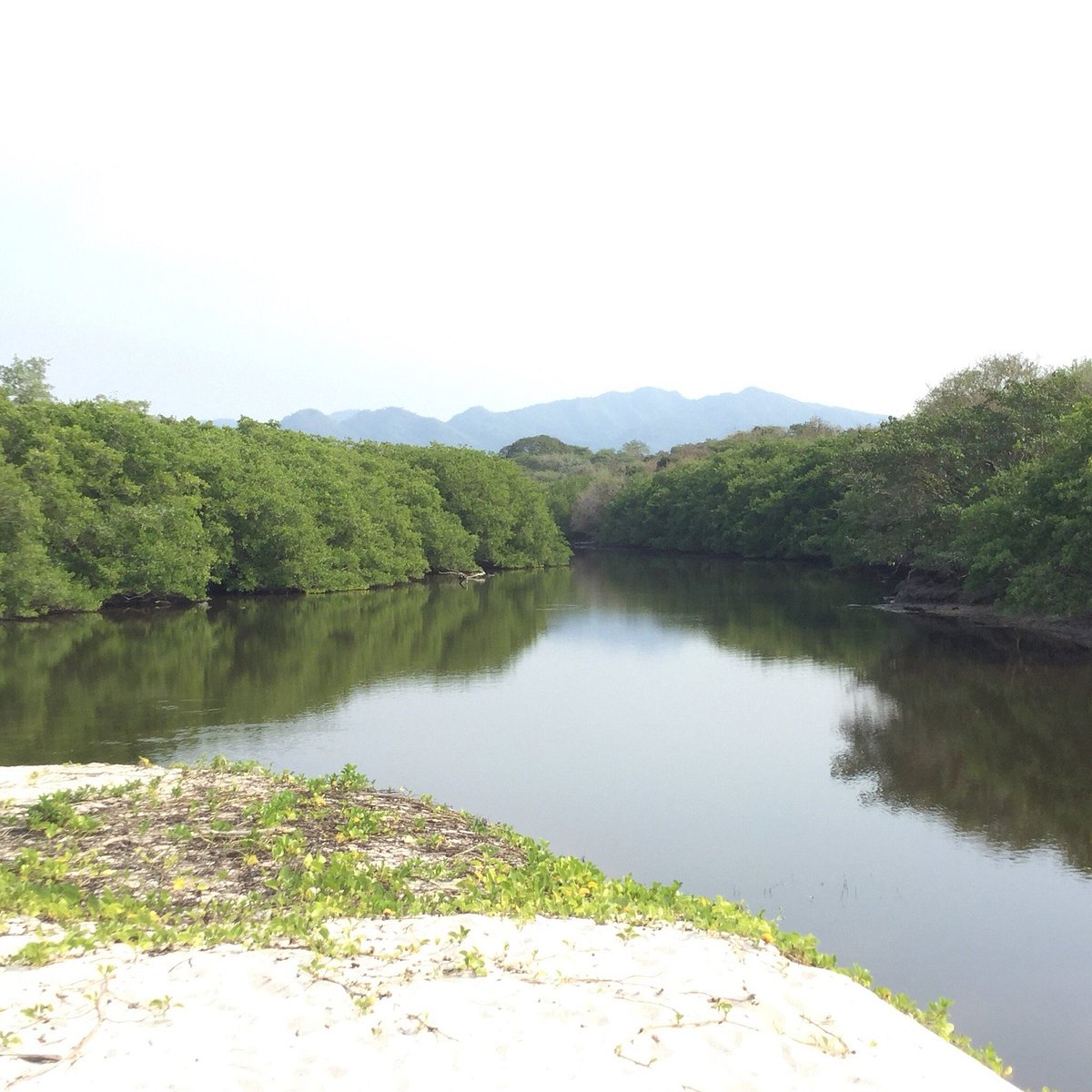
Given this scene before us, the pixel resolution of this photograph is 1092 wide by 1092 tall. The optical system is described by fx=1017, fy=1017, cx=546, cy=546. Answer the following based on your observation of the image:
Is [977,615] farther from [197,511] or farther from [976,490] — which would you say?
[197,511]

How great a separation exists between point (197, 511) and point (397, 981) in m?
38.0

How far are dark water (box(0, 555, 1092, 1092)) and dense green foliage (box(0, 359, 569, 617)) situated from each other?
92.4 inches

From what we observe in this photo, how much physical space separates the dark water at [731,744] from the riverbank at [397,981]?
129 inches

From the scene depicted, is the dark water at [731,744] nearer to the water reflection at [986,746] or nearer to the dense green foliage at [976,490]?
the water reflection at [986,746]

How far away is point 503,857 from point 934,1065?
5.24 m

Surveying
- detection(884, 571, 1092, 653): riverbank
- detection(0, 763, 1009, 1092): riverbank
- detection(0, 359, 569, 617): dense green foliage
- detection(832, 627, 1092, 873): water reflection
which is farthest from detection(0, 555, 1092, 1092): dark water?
detection(0, 763, 1009, 1092): riverbank

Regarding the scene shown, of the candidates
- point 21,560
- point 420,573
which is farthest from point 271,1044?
point 420,573

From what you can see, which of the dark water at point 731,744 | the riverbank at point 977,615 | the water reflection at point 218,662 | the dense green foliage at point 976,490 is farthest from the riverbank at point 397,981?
the riverbank at point 977,615

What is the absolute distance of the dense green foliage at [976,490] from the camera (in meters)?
28.7

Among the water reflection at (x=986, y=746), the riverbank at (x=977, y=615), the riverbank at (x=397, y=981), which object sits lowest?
the water reflection at (x=986, y=746)

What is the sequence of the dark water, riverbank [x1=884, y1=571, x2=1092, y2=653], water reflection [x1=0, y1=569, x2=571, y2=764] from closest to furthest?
the dark water < water reflection [x1=0, y1=569, x2=571, y2=764] < riverbank [x1=884, y1=571, x2=1092, y2=653]

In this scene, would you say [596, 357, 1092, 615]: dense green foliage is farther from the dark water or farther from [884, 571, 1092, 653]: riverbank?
the dark water

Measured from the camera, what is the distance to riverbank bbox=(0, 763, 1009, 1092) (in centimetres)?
511

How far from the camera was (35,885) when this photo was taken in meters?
7.89
